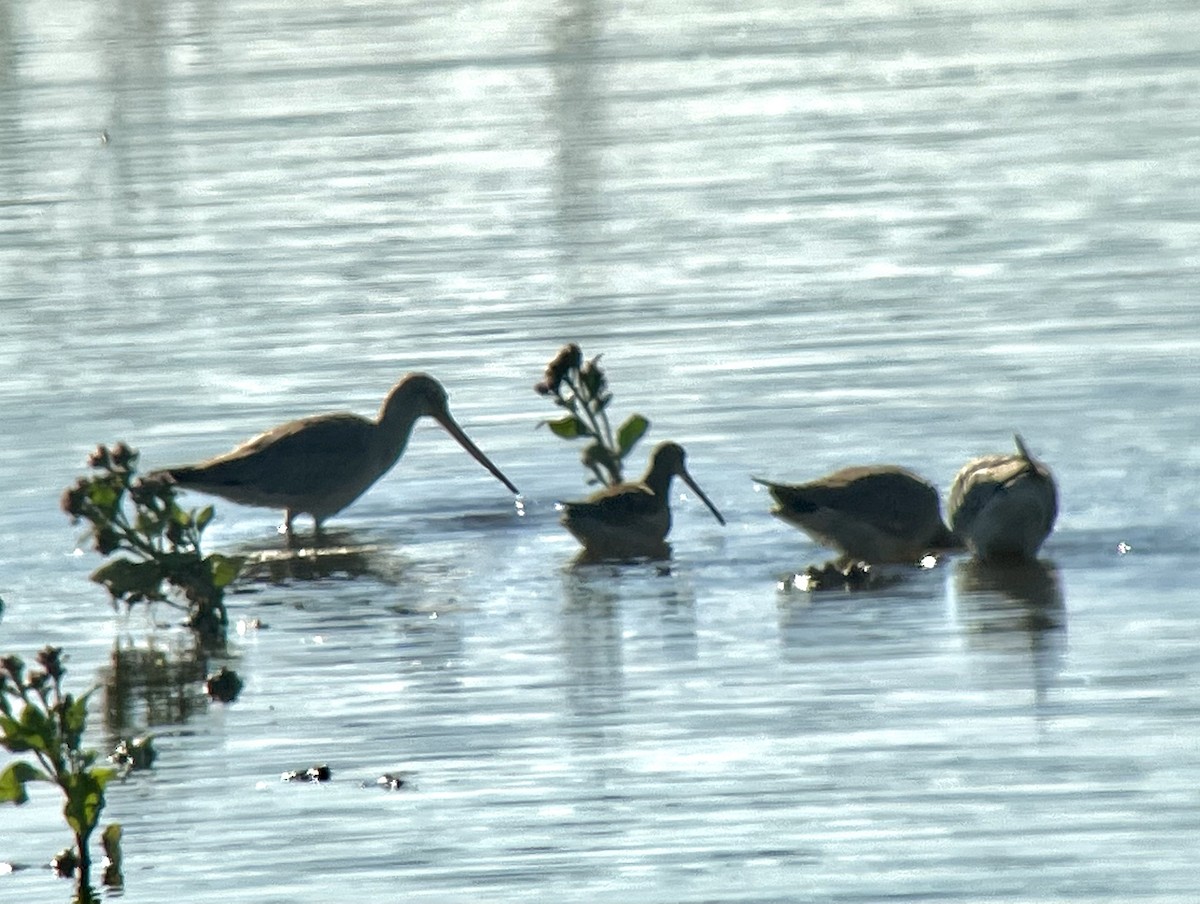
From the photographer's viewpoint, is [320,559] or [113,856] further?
[320,559]

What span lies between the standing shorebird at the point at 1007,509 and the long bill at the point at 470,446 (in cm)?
245

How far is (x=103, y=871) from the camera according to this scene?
26.3 ft

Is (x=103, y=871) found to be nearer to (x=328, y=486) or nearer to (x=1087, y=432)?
(x=328, y=486)

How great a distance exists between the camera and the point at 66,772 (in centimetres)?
808

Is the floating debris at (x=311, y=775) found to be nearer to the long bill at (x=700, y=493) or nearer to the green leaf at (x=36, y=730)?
the green leaf at (x=36, y=730)

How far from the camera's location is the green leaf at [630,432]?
1330 cm

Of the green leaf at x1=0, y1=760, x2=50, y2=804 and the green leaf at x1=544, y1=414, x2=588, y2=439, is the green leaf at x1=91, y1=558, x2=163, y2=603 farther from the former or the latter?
the green leaf at x1=0, y1=760, x2=50, y2=804

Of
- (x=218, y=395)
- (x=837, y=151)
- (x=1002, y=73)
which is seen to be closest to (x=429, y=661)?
(x=218, y=395)

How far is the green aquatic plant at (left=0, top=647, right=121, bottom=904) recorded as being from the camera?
25.9 ft

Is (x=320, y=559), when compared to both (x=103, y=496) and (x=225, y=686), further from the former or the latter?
(x=225, y=686)

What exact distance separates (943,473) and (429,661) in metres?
3.62

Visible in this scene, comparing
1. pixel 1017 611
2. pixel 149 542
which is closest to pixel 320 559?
pixel 149 542

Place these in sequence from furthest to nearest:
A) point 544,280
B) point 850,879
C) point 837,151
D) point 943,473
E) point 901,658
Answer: point 837,151 → point 544,280 → point 943,473 → point 901,658 → point 850,879

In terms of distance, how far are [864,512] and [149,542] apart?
2.71 meters
